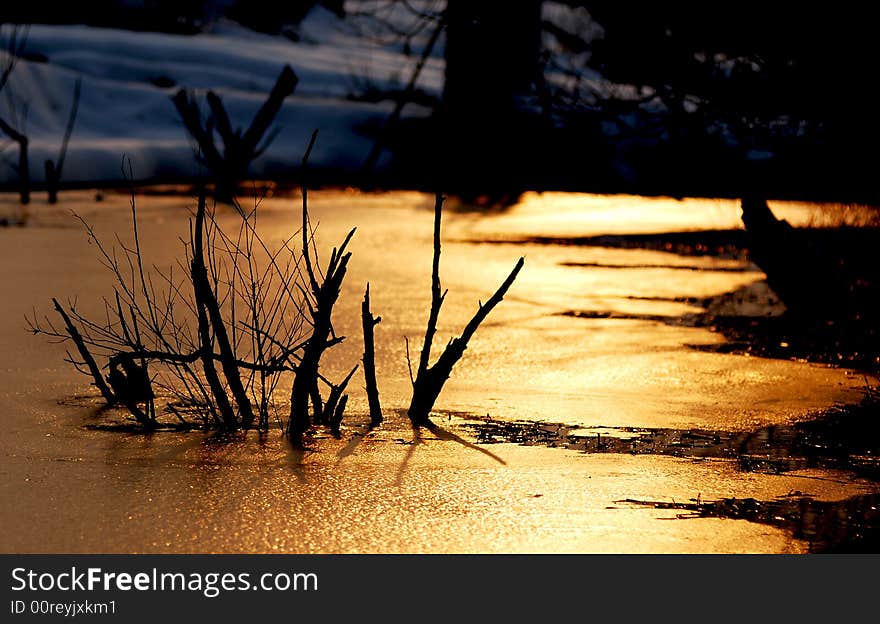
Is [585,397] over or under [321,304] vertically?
under

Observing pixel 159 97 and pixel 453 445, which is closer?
pixel 453 445

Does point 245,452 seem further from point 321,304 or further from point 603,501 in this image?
point 603,501

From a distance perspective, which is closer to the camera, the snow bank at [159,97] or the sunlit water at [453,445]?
the sunlit water at [453,445]

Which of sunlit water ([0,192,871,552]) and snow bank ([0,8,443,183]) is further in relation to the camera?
snow bank ([0,8,443,183])

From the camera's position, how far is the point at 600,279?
10.0 m

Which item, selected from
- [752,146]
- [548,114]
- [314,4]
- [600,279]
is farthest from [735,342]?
[314,4]

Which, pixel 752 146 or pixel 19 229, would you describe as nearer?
pixel 752 146

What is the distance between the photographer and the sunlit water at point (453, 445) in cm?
421

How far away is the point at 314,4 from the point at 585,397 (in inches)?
1157

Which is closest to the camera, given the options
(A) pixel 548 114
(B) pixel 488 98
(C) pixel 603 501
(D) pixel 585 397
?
(C) pixel 603 501

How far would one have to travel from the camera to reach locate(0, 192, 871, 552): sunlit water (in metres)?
4.21

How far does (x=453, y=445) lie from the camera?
526 cm

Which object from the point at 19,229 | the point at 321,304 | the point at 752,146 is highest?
the point at 752,146
